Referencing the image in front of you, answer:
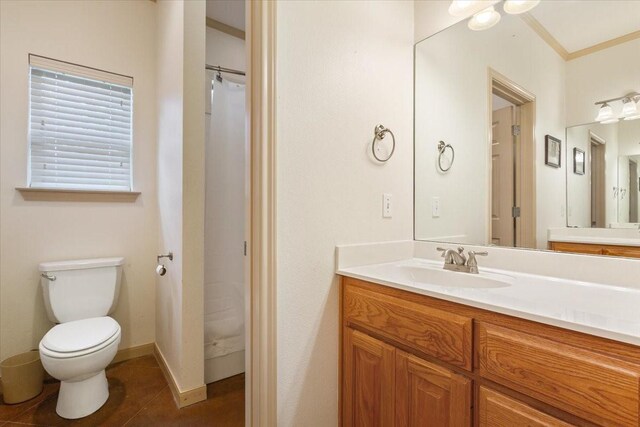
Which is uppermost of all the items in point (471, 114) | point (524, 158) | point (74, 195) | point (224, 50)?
point (224, 50)

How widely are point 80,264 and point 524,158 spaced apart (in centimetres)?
252

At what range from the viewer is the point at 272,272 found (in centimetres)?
106

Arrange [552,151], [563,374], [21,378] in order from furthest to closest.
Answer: [21,378]
[552,151]
[563,374]

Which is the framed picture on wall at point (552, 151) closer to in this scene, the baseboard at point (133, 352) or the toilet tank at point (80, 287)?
the toilet tank at point (80, 287)

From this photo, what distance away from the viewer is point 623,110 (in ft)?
3.36

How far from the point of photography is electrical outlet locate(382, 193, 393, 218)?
4.64 feet

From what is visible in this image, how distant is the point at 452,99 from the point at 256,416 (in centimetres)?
166

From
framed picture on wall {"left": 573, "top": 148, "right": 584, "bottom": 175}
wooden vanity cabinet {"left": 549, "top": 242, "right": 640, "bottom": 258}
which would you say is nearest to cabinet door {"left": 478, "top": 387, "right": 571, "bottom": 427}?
wooden vanity cabinet {"left": 549, "top": 242, "right": 640, "bottom": 258}

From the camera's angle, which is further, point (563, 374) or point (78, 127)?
point (78, 127)

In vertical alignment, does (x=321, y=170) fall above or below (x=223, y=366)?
above

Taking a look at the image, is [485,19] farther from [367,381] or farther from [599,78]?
[367,381]

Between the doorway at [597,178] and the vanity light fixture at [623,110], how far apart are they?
61 mm

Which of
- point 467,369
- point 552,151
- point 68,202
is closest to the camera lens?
point 467,369

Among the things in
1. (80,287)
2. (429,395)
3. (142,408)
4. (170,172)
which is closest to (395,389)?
(429,395)
